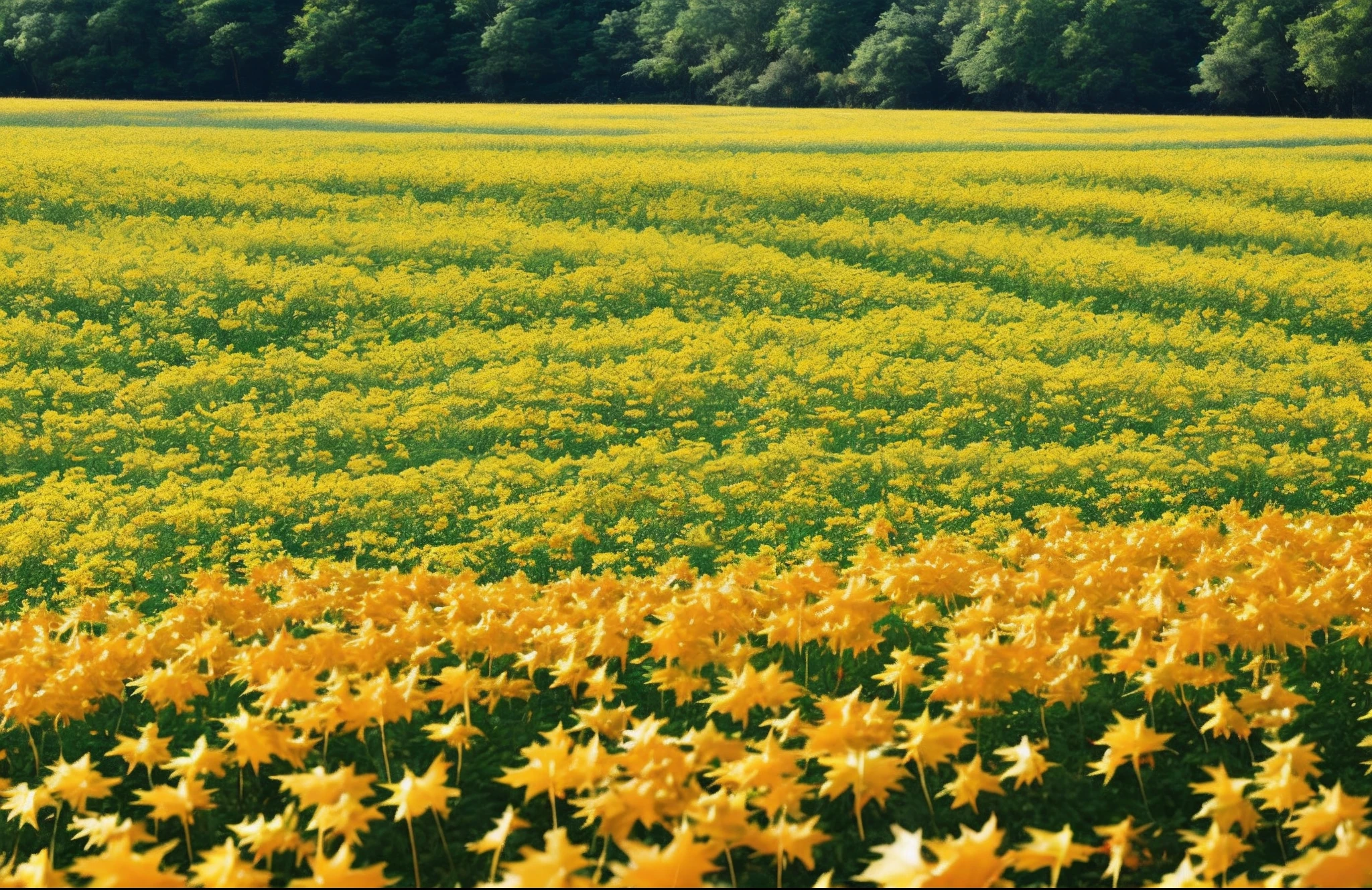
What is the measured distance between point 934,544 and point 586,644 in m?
1.89

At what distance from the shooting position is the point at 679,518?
9.08 m

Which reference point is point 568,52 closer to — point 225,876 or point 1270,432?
point 1270,432

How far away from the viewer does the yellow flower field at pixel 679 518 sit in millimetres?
3559

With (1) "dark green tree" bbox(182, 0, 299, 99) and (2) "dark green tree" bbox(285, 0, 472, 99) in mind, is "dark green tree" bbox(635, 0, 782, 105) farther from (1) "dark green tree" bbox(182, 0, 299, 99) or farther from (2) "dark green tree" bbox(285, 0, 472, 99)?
(1) "dark green tree" bbox(182, 0, 299, 99)

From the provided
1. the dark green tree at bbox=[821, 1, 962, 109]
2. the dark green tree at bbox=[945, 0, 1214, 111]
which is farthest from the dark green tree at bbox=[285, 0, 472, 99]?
the dark green tree at bbox=[945, 0, 1214, 111]

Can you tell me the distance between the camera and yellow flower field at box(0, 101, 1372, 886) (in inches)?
140

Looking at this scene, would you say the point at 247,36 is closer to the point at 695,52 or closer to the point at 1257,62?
the point at 695,52

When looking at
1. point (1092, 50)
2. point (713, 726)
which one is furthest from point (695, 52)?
point (713, 726)

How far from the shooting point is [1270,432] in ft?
35.0

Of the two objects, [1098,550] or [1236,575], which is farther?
[1098,550]

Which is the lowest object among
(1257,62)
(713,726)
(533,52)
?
(713,726)

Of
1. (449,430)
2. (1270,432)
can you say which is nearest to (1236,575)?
(1270,432)

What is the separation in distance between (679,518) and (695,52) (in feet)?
203

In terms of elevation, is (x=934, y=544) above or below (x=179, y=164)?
below
